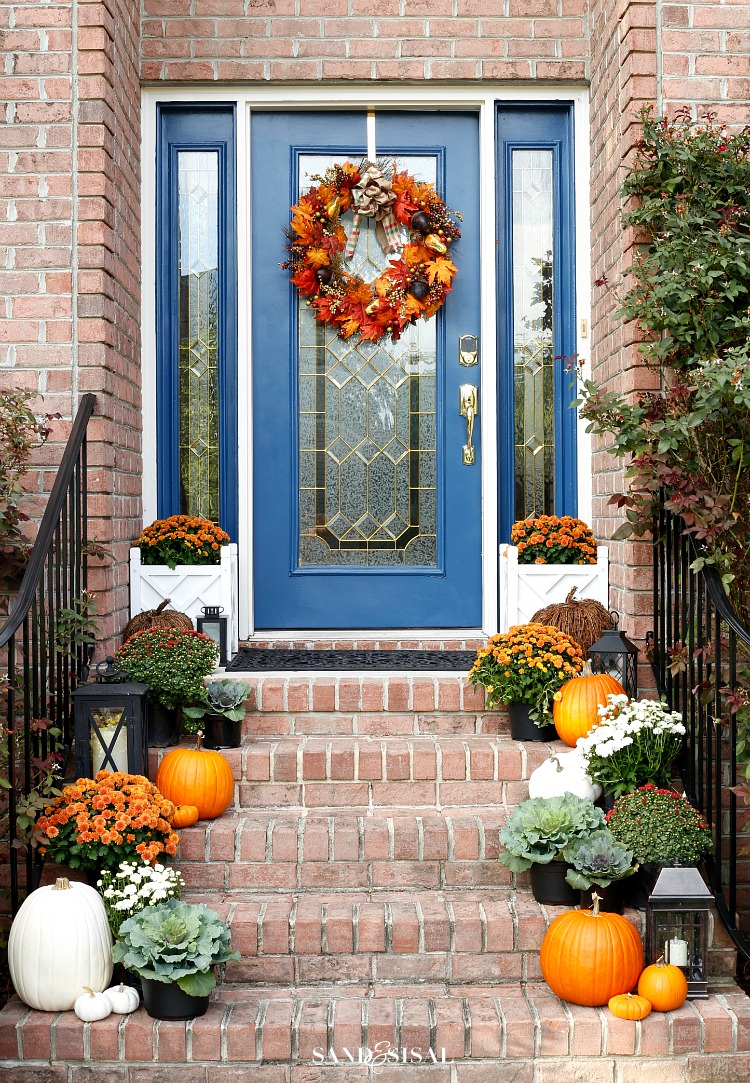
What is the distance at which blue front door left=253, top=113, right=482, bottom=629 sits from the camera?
4.46 m

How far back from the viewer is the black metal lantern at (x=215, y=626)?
155 inches

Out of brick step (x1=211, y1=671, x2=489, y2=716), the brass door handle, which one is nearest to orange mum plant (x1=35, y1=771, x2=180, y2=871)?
brick step (x1=211, y1=671, x2=489, y2=716)

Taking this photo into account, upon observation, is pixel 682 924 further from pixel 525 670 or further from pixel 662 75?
pixel 662 75

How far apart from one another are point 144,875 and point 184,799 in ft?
1.28

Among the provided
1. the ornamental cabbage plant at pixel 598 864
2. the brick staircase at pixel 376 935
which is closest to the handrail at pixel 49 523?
the brick staircase at pixel 376 935

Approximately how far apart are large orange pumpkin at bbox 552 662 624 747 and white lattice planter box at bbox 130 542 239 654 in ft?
4.48

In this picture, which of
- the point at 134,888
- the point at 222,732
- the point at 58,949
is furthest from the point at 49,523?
the point at 58,949

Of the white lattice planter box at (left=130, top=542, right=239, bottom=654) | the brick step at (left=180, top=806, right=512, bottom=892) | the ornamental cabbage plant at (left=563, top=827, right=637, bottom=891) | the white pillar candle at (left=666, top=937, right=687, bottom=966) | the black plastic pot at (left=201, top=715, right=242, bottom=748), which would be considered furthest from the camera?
the white lattice planter box at (left=130, top=542, right=239, bottom=654)

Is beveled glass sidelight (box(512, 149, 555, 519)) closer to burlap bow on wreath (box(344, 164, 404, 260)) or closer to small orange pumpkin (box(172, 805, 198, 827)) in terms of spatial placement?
burlap bow on wreath (box(344, 164, 404, 260))

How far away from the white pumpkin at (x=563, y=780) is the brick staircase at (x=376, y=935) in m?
0.16

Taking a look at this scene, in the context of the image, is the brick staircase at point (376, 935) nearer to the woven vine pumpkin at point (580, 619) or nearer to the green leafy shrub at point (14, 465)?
the woven vine pumpkin at point (580, 619)

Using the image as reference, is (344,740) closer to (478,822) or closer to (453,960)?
(478,822)

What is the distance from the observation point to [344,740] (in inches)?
138

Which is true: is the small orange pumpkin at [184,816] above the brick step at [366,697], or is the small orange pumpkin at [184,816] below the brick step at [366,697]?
below
